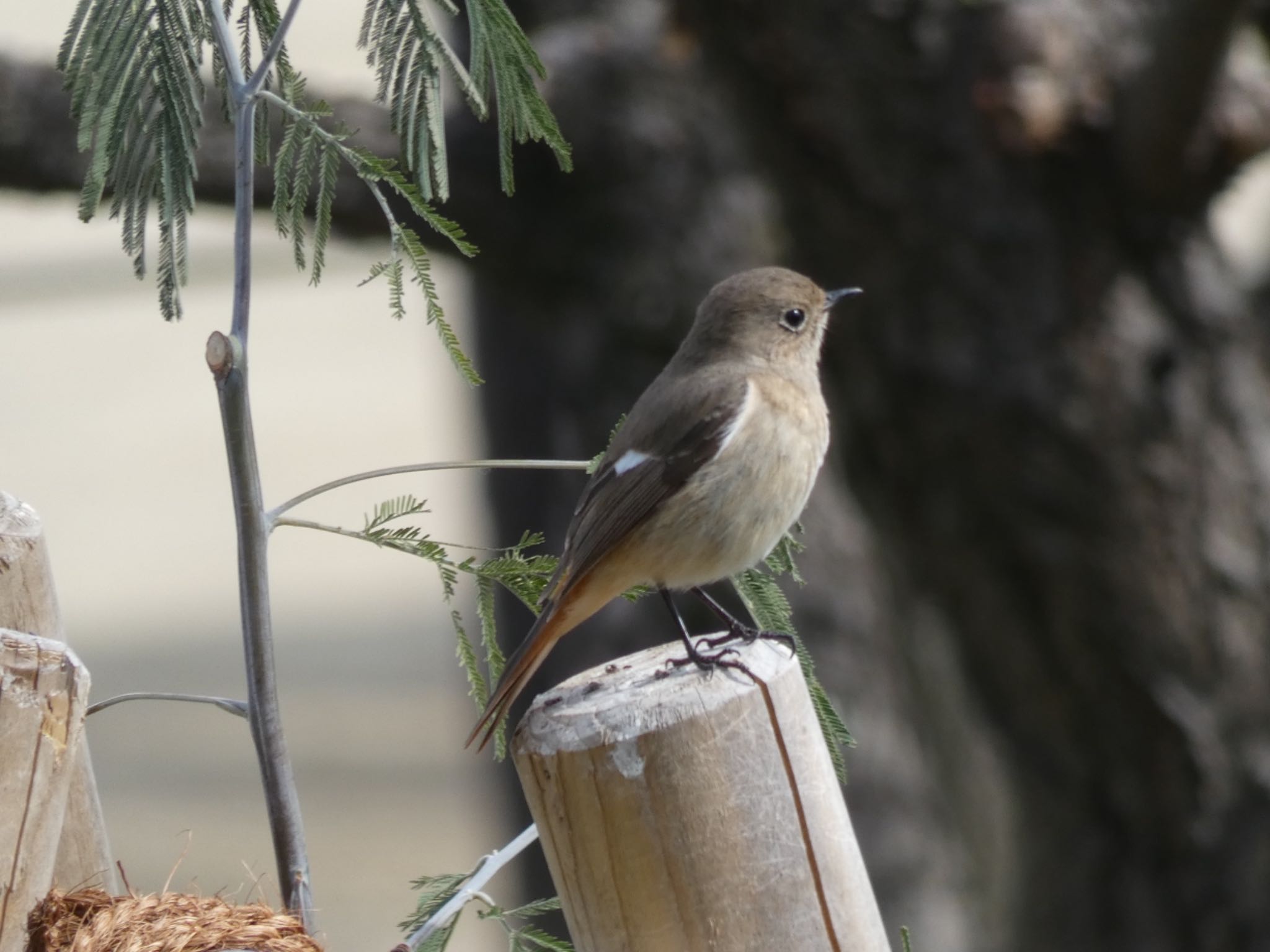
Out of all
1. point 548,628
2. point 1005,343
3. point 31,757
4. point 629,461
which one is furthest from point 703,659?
point 1005,343

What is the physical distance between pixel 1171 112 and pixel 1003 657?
6.34ft

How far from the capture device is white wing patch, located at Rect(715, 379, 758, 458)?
131 inches

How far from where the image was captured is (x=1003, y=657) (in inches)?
216

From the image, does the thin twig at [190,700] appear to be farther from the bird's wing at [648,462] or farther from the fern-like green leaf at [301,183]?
the bird's wing at [648,462]

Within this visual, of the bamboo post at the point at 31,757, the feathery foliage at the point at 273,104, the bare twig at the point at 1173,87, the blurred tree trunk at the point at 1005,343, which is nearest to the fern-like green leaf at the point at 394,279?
the feathery foliage at the point at 273,104

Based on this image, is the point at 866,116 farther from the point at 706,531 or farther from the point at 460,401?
the point at 460,401

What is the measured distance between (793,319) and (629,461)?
2.30 ft

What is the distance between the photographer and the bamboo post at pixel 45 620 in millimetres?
2080

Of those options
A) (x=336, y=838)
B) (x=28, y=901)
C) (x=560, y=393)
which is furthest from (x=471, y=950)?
(x=28, y=901)

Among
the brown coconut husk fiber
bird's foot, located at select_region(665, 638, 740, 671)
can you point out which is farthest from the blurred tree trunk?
the brown coconut husk fiber

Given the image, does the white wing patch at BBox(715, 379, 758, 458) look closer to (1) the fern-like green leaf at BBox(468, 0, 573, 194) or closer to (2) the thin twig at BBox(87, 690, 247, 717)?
(1) the fern-like green leaf at BBox(468, 0, 573, 194)

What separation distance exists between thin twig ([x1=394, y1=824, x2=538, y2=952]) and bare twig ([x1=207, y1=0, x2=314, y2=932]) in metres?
0.16

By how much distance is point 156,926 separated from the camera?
1.86 m

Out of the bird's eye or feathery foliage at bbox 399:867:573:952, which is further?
the bird's eye
